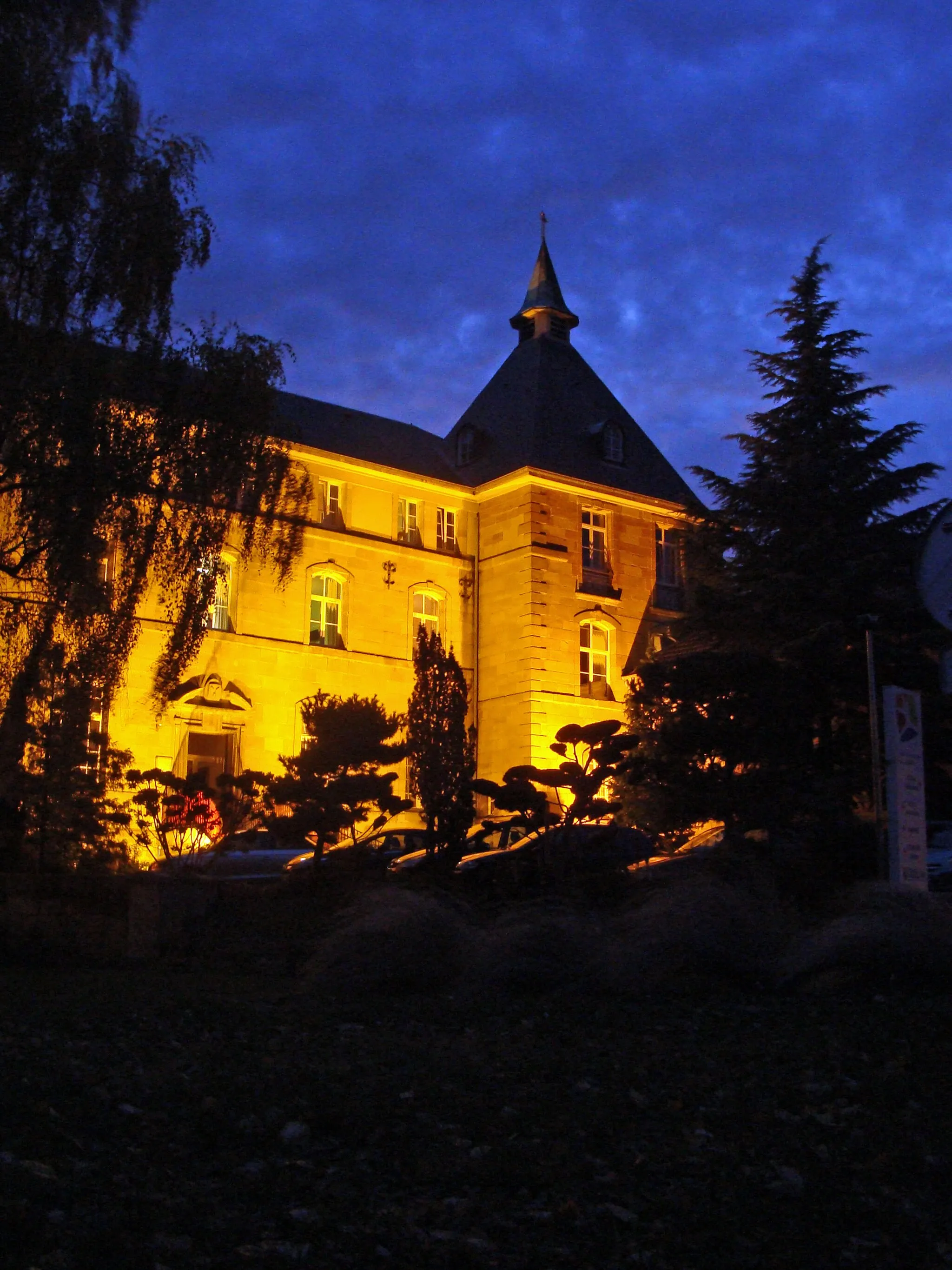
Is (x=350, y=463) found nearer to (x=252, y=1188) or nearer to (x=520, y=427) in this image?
(x=520, y=427)

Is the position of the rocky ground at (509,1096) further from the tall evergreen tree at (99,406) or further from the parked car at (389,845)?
the parked car at (389,845)

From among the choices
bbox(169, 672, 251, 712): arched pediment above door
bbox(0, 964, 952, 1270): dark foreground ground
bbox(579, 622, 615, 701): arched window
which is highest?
bbox(579, 622, 615, 701): arched window

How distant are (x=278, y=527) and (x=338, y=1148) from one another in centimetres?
1274

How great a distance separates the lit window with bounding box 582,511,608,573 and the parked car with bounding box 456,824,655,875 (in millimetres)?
23177

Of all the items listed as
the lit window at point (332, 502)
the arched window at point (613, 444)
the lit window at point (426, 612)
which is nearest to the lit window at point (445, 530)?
the lit window at point (426, 612)

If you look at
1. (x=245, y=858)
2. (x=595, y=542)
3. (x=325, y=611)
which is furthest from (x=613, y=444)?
(x=245, y=858)

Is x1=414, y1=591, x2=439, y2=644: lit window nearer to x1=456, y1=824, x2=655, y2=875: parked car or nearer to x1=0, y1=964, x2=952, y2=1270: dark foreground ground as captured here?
x1=456, y1=824, x2=655, y2=875: parked car

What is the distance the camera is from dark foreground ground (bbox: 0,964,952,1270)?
481 centimetres

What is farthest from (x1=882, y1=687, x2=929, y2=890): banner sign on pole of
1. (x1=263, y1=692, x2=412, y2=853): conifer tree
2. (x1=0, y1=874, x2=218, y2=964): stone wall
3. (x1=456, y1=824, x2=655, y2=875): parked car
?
(x1=263, y1=692, x2=412, y2=853): conifer tree

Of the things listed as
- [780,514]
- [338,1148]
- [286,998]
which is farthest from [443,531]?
[338,1148]

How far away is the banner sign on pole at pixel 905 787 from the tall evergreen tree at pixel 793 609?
8852 mm

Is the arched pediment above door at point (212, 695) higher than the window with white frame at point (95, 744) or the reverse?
higher

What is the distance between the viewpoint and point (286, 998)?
991 centimetres

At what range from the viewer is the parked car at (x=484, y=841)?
19.8 m
